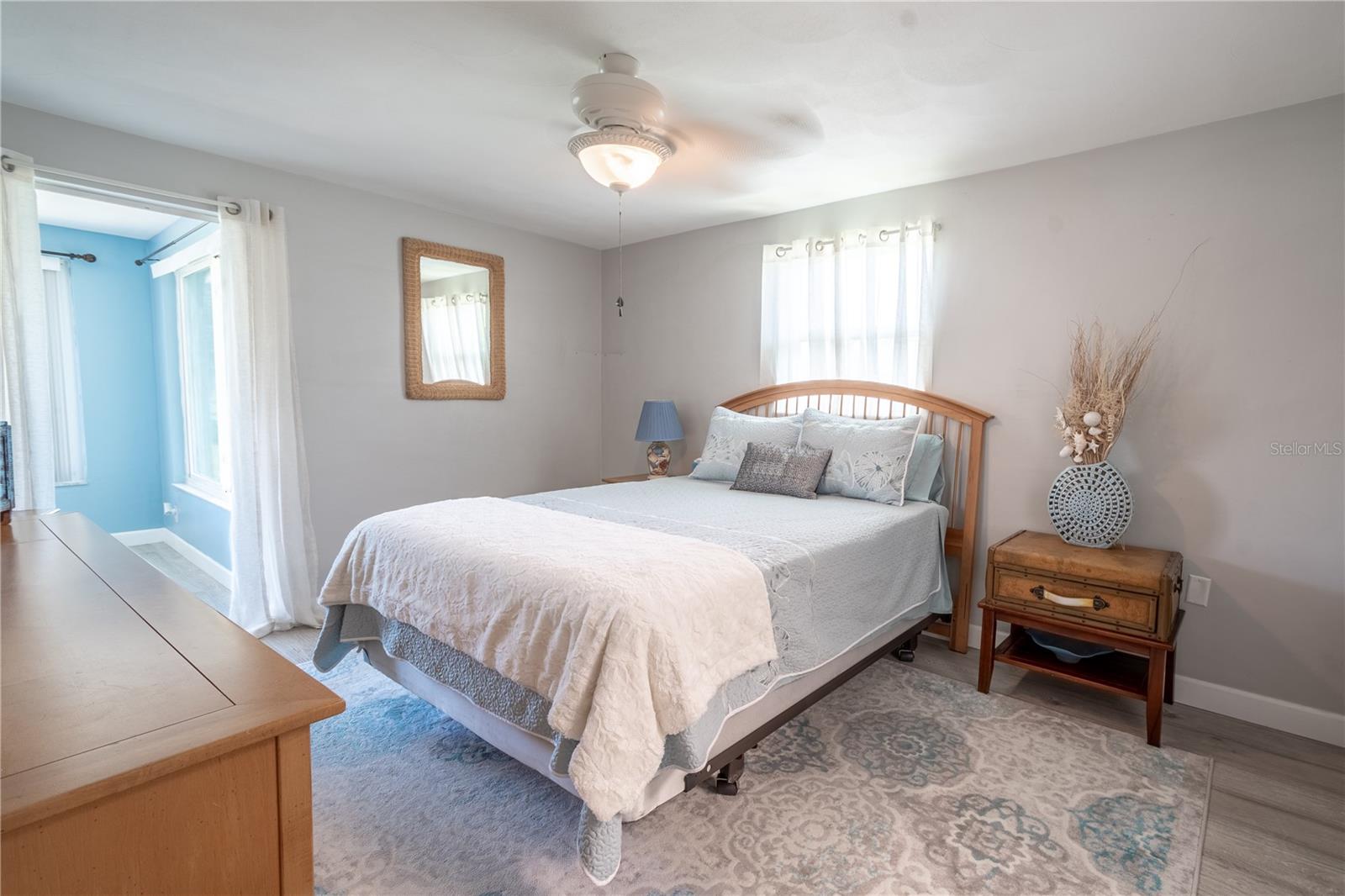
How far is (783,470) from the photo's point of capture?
10.7 ft

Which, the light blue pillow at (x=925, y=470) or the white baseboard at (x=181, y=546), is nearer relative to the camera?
the light blue pillow at (x=925, y=470)

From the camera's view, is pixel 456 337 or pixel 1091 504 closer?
pixel 1091 504

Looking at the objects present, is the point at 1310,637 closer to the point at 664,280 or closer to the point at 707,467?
the point at 707,467

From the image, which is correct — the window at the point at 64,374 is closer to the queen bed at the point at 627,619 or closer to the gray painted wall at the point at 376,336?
the gray painted wall at the point at 376,336

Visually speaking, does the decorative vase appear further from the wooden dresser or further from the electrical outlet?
the wooden dresser

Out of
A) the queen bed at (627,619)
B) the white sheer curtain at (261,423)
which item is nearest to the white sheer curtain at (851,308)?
the queen bed at (627,619)

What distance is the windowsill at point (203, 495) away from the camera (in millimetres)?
4059

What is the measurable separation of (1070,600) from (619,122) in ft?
8.21

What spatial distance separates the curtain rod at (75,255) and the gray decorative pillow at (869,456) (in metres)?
5.24

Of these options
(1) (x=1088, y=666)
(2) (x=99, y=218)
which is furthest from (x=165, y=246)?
(1) (x=1088, y=666)

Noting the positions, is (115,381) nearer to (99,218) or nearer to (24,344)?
(99,218)

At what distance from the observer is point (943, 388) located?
337cm

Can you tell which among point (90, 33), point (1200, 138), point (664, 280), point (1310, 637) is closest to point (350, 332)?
point (90, 33)

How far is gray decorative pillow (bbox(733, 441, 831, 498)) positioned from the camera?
125 inches
